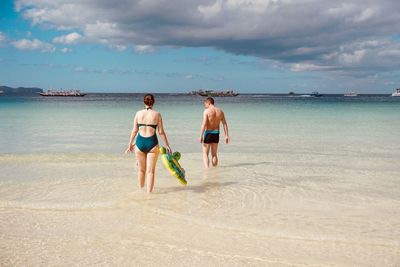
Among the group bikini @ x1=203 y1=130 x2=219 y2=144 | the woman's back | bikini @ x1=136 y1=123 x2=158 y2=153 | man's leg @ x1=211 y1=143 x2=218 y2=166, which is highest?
the woman's back

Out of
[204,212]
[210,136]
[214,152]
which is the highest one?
[210,136]

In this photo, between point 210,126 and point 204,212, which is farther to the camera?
point 210,126

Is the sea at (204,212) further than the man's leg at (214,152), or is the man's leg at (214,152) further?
the man's leg at (214,152)

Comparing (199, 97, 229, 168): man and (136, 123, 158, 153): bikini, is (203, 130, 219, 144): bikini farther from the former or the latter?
(136, 123, 158, 153): bikini

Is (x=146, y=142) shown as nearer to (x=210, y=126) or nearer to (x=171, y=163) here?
(x=171, y=163)

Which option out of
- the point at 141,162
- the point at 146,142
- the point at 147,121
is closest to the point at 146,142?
the point at 146,142

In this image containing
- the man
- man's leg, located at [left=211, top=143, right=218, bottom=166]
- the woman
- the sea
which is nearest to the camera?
the sea

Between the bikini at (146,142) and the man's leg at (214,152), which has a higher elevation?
the bikini at (146,142)

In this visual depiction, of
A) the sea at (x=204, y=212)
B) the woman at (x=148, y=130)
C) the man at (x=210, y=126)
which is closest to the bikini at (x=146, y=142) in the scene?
the woman at (x=148, y=130)

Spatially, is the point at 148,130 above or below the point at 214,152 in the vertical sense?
above

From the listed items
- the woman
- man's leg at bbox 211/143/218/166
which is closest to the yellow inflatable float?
the woman

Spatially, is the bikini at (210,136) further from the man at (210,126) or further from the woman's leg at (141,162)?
the woman's leg at (141,162)

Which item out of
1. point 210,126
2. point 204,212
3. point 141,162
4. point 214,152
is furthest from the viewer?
point 214,152

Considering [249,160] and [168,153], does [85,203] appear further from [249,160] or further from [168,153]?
[249,160]
